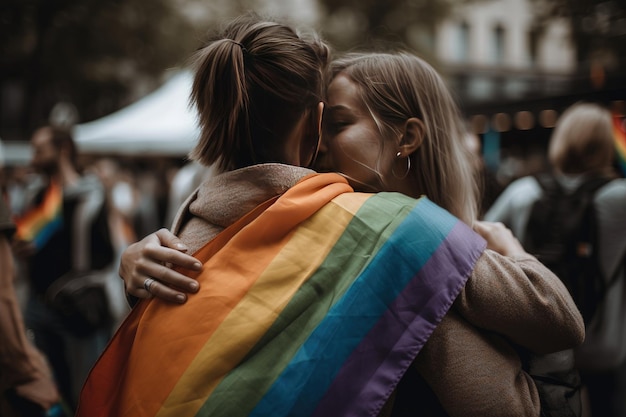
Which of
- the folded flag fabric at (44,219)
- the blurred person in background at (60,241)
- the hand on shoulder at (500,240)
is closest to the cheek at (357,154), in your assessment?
the hand on shoulder at (500,240)

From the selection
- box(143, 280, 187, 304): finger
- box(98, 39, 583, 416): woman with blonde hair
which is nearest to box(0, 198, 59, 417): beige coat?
box(98, 39, 583, 416): woman with blonde hair

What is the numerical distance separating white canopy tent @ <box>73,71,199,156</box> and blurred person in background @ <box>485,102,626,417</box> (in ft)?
25.4

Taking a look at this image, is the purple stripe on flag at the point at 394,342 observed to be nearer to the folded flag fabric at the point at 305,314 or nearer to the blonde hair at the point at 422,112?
the folded flag fabric at the point at 305,314

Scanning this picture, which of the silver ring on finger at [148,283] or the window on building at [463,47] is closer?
the silver ring on finger at [148,283]

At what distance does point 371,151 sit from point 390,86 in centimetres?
21

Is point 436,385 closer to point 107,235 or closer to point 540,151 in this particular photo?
point 107,235

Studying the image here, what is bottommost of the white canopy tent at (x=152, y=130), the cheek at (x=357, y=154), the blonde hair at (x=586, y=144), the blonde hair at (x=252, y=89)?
the white canopy tent at (x=152, y=130)

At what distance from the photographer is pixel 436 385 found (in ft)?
4.37

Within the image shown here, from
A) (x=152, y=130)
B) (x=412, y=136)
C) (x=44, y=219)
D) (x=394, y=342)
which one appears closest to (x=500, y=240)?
(x=412, y=136)

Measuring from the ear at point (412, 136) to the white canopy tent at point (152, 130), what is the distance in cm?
879

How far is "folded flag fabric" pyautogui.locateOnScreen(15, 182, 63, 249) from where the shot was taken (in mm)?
4066

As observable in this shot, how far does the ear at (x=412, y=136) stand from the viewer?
1.76 metres

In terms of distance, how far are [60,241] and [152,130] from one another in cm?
703

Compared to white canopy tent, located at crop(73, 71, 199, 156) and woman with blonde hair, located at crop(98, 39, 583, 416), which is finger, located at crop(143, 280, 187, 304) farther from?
white canopy tent, located at crop(73, 71, 199, 156)
